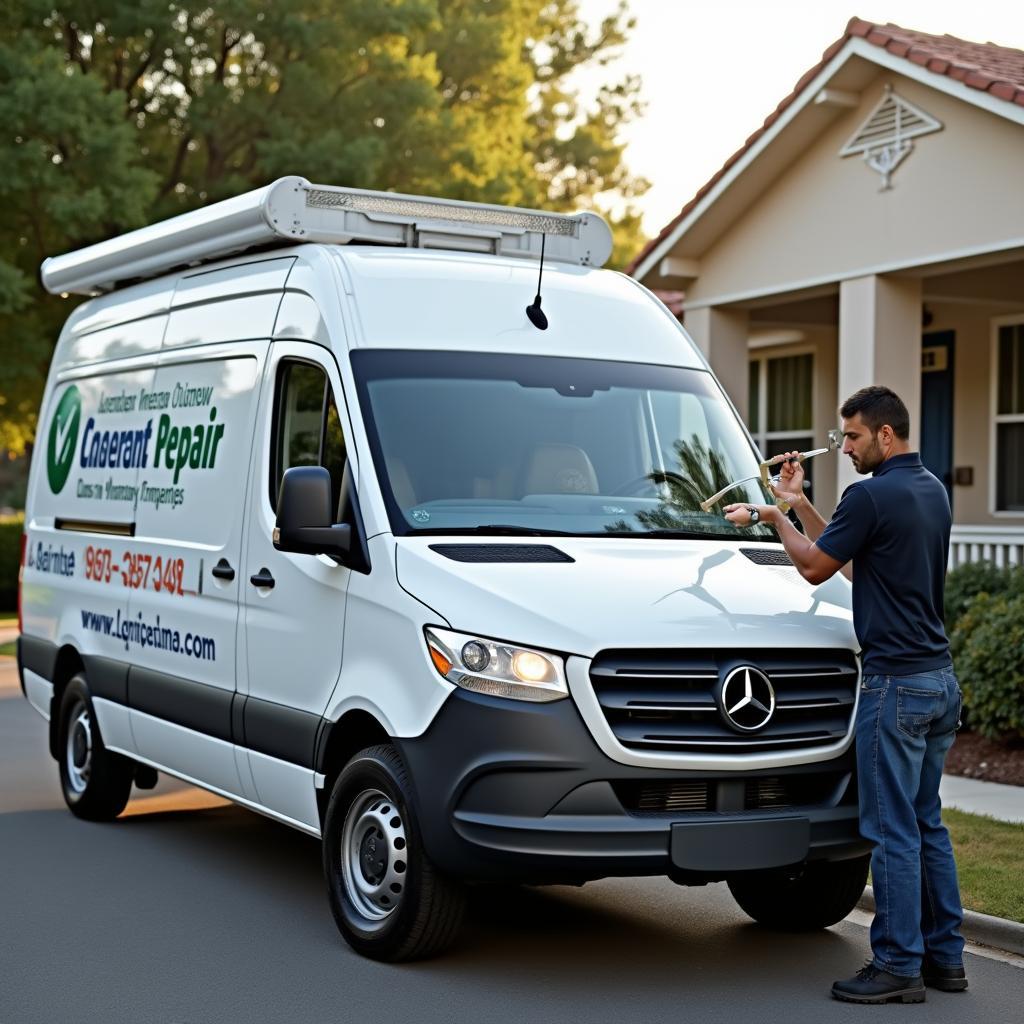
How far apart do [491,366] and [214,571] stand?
165cm

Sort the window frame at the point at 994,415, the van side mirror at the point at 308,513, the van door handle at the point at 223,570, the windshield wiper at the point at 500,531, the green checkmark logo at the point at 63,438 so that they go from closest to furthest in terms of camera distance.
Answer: the van side mirror at the point at 308,513
the windshield wiper at the point at 500,531
the van door handle at the point at 223,570
the green checkmark logo at the point at 63,438
the window frame at the point at 994,415

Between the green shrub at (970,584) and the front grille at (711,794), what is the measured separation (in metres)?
7.15

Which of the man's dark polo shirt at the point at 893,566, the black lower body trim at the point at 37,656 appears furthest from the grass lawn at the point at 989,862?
the black lower body trim at the point at 37,656

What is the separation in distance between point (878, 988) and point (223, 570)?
3358 millimetres

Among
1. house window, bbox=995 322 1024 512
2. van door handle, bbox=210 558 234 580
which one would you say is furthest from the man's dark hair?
house window, bbox=995 322 1024 512

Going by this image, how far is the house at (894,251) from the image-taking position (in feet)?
45.2

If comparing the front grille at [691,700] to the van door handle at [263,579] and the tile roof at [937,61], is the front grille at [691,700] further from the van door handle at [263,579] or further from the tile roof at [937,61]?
the tile roof at [937,61]

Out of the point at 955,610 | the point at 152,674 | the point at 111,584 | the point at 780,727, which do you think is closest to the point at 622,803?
the point at 780,727

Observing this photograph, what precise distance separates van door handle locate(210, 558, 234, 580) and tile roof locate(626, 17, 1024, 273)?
7.79 m

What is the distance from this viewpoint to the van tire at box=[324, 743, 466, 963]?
6.19m

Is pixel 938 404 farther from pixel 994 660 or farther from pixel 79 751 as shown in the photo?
pixel 79 751

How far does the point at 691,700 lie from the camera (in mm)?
5977

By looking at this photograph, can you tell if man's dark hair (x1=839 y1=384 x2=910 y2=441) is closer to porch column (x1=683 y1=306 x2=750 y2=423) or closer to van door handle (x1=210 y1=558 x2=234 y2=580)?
van door handle (x1=210 y1=558 x2=234 y2=580)

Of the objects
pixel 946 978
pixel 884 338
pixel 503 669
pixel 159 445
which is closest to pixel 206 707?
pixel 159 445
